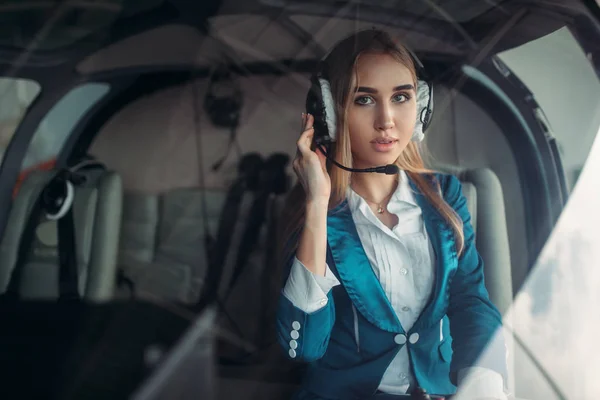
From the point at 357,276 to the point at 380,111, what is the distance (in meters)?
0.37

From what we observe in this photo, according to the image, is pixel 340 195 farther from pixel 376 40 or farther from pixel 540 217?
pixel 540 217

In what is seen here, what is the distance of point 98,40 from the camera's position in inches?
50.3

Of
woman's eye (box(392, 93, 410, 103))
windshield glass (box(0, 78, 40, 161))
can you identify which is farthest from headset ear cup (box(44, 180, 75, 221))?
woman's eye (box(392, 93, 410, 103))

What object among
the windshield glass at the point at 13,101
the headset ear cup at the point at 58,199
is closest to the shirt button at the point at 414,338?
the headset ear cup at the point at 58,199

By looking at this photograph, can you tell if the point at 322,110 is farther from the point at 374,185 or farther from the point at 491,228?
the point at 491,228

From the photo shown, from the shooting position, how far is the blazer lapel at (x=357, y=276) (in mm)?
1207

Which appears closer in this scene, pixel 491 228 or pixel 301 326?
pixel 301 326

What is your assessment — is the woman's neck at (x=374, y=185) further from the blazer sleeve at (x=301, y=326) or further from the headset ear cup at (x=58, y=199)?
the headset ear cup at (x=58, y=199)

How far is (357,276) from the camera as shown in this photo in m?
1.21

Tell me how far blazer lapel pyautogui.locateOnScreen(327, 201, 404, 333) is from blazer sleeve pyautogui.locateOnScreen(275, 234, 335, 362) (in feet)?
0.13

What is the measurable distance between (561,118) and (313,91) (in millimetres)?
641

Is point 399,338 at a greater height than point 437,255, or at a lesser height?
lesser

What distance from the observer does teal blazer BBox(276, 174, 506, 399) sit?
1.21 meters

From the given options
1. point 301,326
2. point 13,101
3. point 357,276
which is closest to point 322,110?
point 357,276
